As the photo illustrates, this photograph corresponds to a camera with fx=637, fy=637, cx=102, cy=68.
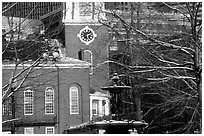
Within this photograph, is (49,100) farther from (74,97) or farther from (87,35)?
(87,35)

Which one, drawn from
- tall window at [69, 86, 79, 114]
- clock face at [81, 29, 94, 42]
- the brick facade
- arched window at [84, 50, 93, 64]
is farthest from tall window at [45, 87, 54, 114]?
clock face at [81, 29, 94, 42]

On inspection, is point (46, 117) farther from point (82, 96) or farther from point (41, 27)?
point (41, 27)

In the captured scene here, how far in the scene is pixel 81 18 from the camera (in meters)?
53.9

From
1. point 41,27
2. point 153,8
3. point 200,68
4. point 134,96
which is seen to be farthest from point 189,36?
point 134,96

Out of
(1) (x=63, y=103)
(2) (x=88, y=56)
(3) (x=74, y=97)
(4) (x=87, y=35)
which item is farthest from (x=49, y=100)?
(4) (x=87, y=35)

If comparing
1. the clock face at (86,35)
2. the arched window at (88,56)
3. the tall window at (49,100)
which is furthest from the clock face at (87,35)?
the tall window at (49,100)

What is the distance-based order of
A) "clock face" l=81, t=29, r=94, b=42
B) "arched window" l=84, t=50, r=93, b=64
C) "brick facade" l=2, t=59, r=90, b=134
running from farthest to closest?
"clock face" l=81, t=29, r=94, b=42, "arched window" l=84, t=50, r=93, b=64, "brick facade" l=2, t=59, r=90, b=134

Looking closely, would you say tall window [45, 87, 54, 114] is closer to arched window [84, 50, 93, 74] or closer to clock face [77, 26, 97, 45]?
arched window [84, 50, 93, 74]

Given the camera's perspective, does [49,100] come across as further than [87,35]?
No

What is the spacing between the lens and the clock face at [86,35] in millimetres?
54188

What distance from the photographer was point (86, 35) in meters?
54.2

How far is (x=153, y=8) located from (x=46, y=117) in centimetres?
2939

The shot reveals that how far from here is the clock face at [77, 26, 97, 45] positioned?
54.2 meters

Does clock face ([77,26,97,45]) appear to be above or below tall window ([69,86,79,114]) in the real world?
above
